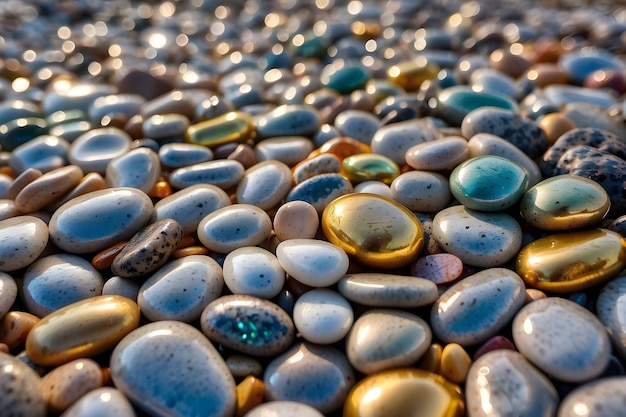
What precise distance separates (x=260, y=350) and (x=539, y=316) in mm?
681

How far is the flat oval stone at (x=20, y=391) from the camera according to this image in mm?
1157

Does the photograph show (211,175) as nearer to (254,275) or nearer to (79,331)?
(254,275)

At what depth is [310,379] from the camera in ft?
4.17

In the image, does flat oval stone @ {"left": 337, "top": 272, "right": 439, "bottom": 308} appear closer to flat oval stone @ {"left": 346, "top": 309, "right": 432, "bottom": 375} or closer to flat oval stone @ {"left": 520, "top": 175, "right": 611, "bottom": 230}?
flat oval stone @ {"left": 346, "top": 309, "right": 432, "bottom": 375}

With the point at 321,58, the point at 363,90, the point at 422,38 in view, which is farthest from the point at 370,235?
the point at 422,38

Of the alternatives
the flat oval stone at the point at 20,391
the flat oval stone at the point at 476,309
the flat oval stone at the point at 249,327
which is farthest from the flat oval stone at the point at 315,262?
the flat oval stone at the point at 20,391

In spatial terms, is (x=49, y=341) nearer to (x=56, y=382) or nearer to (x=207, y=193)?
(x=56, y=382)

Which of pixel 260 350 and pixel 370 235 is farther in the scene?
pixel 370 235

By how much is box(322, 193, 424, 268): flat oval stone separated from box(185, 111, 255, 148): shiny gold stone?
0.64 metres

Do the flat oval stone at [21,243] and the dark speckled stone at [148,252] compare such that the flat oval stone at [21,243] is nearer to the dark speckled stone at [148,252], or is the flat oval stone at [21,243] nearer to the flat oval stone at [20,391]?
the dark speckled stone at [148,252]

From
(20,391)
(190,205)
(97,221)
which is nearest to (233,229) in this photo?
(190,205)

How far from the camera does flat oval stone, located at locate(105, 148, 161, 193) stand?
6.00 ft

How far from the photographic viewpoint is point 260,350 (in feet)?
4.34

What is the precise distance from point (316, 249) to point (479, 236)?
0.47m
